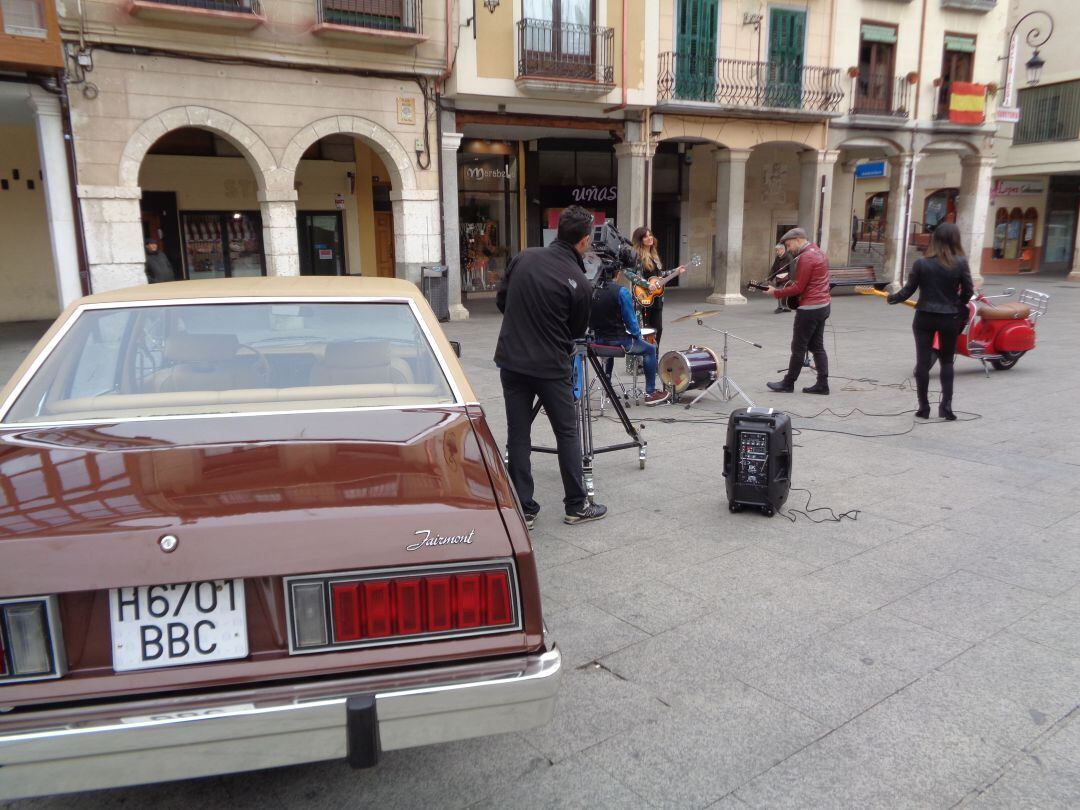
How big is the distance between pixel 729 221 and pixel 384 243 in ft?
28.8

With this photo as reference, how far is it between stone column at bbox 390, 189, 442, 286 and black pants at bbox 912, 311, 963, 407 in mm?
10643

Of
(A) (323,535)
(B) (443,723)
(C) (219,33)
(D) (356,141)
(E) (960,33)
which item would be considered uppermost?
(E) (960,33)

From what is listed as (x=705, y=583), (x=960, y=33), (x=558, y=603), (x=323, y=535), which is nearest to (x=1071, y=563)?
(x=705, y=583)

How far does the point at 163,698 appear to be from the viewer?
210cm

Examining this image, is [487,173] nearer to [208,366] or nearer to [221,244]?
[221,244]

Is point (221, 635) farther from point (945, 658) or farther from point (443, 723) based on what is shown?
point (945, 658)

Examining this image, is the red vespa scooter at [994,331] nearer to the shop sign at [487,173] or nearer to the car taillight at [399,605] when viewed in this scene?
the car taillight at [399,605]

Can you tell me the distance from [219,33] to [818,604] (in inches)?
549

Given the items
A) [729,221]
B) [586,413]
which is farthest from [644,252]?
[729,221]

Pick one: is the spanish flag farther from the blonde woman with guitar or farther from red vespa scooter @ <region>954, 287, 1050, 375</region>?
the blonde woman with guitar

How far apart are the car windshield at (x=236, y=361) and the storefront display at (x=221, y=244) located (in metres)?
15.9

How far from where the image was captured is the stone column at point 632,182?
18578 millimetres

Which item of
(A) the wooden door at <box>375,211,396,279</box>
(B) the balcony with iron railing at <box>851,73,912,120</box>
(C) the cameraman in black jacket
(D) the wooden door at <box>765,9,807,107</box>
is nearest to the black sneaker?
(C) the cameraman in black jacket

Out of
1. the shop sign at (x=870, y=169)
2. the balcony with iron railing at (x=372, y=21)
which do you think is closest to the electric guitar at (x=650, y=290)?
the balcony with iron railing at (x=372, y=21)
